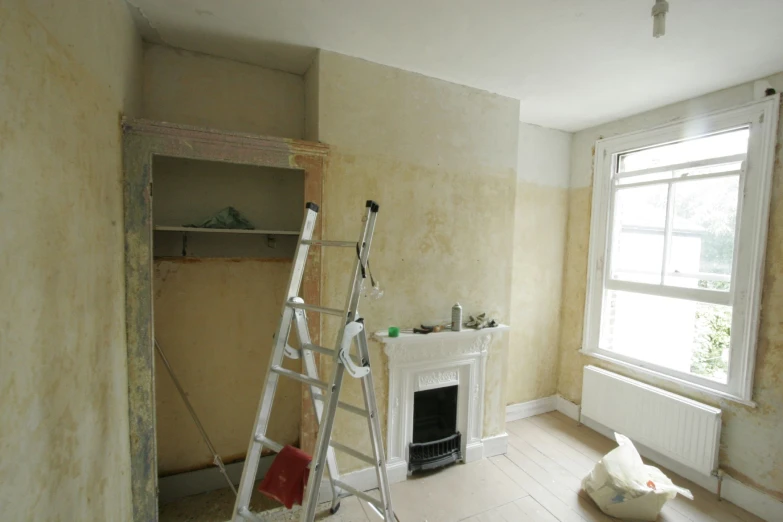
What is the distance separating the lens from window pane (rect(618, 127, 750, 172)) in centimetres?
227

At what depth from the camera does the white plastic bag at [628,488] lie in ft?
6.49

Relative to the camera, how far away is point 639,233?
283 cm

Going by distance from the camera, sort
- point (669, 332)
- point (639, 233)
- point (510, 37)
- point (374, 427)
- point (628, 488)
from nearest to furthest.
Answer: point (374, 427)
point (510, 37)
point (628, 488)
point (669, 332)
point (639, 233)

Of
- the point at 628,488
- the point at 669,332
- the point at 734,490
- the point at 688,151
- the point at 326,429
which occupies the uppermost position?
the point at 688,151

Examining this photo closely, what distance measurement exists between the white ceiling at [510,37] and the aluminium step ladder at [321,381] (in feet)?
3.32

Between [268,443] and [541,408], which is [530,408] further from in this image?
[268,443]

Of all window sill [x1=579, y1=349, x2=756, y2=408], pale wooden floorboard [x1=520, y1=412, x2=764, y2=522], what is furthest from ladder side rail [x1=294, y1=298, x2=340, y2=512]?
window sill [x1=579, y1=349, x2=756, y2=408]

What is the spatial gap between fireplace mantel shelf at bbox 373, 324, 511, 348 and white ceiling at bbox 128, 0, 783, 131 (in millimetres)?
1752

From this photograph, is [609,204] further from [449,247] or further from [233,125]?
[233,125]

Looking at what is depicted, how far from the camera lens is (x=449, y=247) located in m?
2.41

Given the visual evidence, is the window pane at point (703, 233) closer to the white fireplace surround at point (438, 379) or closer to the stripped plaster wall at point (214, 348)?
the white fireplace surround at point (438, 379)

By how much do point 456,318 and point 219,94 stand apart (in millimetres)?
2117

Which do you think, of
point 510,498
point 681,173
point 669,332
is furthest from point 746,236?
point 510,498

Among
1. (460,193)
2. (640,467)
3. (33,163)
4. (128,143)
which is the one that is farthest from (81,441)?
(640,467)
